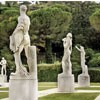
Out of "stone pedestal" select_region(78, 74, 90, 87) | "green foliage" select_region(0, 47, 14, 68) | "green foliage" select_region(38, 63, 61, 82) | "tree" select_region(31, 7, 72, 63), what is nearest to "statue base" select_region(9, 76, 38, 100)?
"stone pedestal" select_region(78, 74, 90, 87)

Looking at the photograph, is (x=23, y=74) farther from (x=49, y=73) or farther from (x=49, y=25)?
(x=49, y=25)

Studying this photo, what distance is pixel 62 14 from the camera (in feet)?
194

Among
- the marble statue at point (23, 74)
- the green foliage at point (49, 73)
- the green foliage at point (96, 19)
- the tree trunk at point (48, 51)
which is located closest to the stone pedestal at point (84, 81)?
the green foliage at point (49, 73)

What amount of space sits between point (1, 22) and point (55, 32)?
7.96 m

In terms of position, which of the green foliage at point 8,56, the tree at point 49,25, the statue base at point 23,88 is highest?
the tree at point 49,25

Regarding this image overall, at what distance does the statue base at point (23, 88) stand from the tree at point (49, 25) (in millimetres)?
43048

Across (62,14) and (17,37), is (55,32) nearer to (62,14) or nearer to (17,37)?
(62,14)

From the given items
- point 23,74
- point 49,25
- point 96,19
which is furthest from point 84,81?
point 96,19

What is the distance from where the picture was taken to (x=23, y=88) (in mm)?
12477

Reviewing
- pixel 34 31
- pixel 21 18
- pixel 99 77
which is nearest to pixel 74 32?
pixel 34 31

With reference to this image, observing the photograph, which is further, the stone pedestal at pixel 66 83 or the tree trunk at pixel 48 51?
the tree trunk at pixel 48 51

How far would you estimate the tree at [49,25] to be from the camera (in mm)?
56688

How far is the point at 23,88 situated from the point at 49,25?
45.5 m

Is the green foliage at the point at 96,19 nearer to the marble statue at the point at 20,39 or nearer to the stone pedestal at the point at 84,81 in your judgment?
the stone pedestal at the point at 84,81
